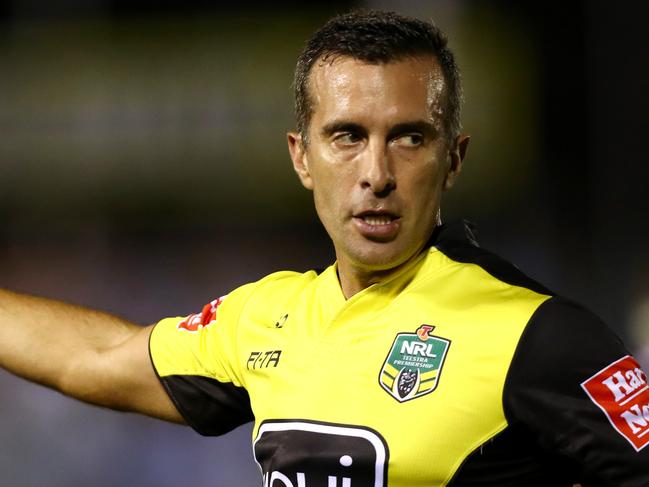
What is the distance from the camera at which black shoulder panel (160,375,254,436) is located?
190 centimetres

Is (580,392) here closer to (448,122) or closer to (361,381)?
(361,381)

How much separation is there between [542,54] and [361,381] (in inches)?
112

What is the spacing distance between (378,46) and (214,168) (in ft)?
8.98

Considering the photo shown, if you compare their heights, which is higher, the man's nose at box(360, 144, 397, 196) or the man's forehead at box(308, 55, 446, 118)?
the man's forehead at box(308, 55, 446, 118)

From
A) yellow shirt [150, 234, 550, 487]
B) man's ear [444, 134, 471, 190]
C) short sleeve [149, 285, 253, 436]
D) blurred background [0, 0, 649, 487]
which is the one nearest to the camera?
yellow shirt [150, 234, 550, 487]

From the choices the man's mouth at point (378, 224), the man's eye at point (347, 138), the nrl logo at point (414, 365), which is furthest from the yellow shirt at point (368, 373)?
the man's eye at point (347, 138)

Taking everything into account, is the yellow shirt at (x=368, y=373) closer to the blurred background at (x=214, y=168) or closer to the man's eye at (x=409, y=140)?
the man's eye at (x=409, y=140)

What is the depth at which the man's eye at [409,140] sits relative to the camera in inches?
62.7

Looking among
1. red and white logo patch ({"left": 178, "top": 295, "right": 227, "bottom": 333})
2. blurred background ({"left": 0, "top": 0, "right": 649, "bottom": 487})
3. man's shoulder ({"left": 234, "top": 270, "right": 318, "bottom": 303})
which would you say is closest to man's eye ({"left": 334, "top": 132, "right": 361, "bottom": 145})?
man's shoulder ({"left": 234, "top": 270, "right": 318, "bottom": 303})

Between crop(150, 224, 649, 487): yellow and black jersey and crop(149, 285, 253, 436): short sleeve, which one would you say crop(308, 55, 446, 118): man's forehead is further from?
crop(149, 285, 253, 436): short sleeve

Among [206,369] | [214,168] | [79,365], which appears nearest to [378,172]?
[206,369]

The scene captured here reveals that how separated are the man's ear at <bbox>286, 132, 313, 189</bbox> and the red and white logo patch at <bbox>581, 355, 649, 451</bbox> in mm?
640

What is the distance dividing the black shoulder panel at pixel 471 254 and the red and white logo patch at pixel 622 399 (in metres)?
0.17

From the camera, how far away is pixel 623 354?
1.43 meters
